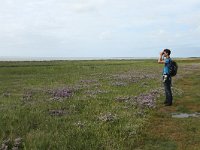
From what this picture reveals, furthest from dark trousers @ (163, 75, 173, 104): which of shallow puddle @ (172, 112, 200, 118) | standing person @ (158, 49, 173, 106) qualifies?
shallow puddle @ (172, 112, 200, 118)

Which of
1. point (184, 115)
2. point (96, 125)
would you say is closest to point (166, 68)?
point (184, 115)

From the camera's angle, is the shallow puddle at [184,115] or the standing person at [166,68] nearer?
the shallow puddle at [184,115]

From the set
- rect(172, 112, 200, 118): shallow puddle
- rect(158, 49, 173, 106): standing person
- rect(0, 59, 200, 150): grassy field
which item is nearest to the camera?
rect(0, 59, 200, 150): grassy field

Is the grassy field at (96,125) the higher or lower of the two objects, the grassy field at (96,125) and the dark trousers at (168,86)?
the lower

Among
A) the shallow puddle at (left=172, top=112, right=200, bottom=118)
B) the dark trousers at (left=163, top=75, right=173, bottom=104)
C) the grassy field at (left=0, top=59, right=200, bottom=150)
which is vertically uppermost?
the dark trousers at (left=163, top=75, right=173, bottom=104)

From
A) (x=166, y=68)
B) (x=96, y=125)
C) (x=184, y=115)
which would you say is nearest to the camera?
(x=96, y=125)

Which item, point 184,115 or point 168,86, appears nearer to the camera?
point 184,115

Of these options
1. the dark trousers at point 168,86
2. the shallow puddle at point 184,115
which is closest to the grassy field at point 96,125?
the shallow puddle at point 184,115

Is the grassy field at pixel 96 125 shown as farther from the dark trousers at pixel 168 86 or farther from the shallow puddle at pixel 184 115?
the dark trousers at pixel 168 86

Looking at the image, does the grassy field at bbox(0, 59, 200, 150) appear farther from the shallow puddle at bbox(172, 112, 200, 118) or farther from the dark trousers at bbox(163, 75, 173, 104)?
the dark trousers at bbox(163, 75, 173, 104)

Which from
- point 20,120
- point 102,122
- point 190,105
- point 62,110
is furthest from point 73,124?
point 190,105

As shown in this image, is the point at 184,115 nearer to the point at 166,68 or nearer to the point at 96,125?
the point at 166,68

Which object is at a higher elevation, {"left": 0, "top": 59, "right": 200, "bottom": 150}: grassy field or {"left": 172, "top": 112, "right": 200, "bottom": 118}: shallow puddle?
{"left": 0, "top": 59, "right": 200, "bottom": 150}: grassy field

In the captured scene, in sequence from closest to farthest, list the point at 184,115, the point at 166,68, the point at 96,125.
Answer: the point at 96,125, the point at 184,115, the point at 166,68
